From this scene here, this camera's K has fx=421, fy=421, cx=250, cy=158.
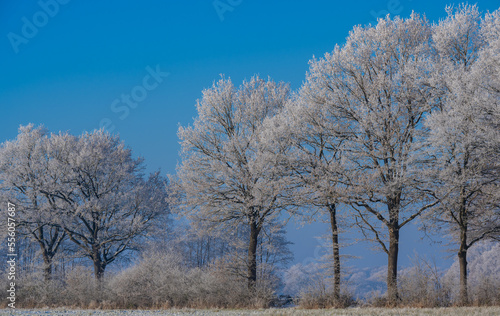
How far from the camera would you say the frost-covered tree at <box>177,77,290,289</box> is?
20250 mm

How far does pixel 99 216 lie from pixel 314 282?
17.1m

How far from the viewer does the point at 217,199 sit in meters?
21.7

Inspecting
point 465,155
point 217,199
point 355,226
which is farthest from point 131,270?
point 465,155

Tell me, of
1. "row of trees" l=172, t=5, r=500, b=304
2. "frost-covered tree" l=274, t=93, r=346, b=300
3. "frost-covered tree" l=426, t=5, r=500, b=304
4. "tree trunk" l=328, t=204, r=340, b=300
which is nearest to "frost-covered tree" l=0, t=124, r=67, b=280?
"row of trees" l=172, t=5, r=500, b=304

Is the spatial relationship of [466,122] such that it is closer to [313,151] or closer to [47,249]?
[313,151]

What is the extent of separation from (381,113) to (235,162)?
308 inches

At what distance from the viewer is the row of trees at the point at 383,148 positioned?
664 inches

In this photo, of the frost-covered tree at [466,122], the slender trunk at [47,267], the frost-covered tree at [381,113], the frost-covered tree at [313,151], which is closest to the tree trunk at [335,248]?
the frost-covered tree at [313,151]

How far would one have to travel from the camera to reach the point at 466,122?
54.9 feet

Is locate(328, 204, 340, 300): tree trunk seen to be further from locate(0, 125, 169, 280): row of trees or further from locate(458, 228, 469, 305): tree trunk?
locate(0, 125, 169, 280): row of trees

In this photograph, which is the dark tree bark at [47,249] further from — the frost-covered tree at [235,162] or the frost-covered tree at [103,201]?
the frost-covered tree at [235,162]

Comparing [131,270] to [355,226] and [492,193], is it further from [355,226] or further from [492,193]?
[492,193]

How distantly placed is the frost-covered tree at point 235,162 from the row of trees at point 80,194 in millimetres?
7996

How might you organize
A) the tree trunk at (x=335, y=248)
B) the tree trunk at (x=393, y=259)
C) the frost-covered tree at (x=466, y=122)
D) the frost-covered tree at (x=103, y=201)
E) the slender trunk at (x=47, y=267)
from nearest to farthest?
the frost-covered tree at (x=466, y=122), the tree trunk at (x=393, y=259), the tree trunk at (x=335, y=248), the slender trunk at (x=47, y=267), the frost-covered tree at (x=103, y=201)
